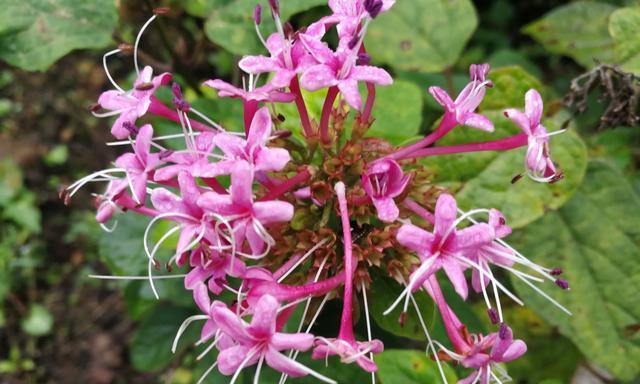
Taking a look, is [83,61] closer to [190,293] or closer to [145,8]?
[145,8]

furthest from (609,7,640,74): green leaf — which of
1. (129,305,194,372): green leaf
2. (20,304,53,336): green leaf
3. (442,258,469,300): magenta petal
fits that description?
(20,304,53,336): green leaf

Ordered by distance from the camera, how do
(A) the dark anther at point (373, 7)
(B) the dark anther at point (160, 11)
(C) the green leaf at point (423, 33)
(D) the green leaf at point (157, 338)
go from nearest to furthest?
(A) the dark anther at point (373, 7) → (B) the dark anther at point (160, 11) → (C) the green leaf at point (423, 33) → (D) the green leaf at point (157, 338)

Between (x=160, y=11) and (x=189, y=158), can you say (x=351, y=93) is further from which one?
(x=160, y=11)

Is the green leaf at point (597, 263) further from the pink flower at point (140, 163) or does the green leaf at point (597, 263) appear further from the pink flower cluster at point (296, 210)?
the pink flower at point (140, 163)

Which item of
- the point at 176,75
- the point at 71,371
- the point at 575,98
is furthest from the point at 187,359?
the point at 575,98

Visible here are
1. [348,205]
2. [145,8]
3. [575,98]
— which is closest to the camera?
[348,205]

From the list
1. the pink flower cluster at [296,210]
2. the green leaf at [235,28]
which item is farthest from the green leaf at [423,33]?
the pink flower cluster at [296,210]

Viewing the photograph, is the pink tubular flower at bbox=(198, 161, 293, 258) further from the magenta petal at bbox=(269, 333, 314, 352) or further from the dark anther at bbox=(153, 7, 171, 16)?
the dark anther at bbox=(153, 7, 171, 16)
